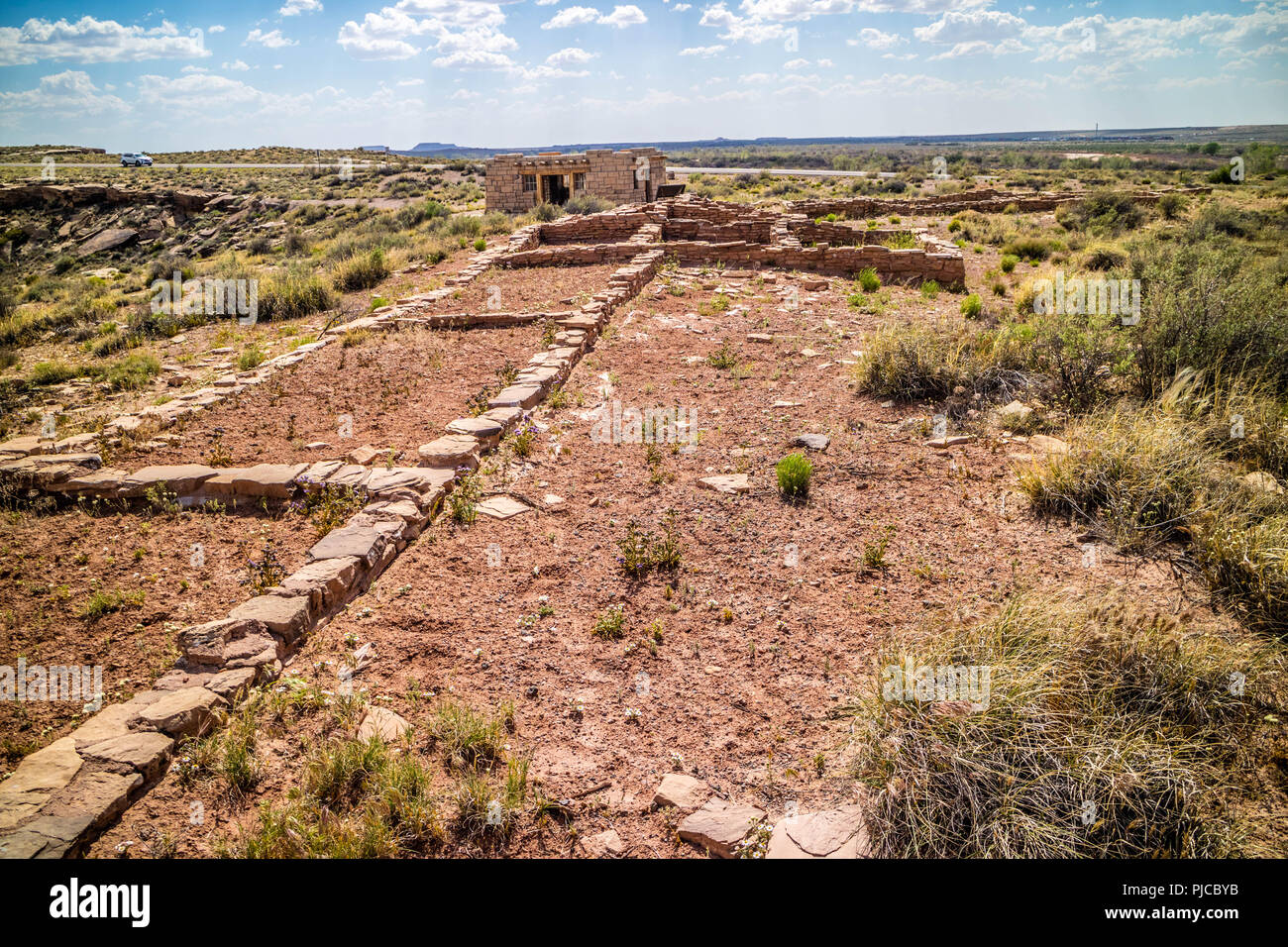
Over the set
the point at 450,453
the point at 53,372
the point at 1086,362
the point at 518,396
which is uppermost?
the point at 1086,362

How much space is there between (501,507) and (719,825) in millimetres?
3417

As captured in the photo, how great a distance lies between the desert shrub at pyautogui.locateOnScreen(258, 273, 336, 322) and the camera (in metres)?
12.7

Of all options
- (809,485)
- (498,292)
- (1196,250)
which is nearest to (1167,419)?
(809,485)

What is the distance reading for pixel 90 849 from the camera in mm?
2900

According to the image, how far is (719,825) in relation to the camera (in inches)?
117

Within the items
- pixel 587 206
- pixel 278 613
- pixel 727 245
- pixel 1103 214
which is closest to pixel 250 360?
pixel 278 613

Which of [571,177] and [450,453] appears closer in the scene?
[450,453]

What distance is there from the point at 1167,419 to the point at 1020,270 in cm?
1033

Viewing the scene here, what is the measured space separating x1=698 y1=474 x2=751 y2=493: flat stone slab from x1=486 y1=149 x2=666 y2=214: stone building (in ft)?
71.8

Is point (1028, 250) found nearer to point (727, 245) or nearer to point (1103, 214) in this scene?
point (727, 245)

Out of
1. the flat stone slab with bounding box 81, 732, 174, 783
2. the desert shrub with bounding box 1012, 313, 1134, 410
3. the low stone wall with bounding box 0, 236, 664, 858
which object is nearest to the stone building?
the low stone wall with bounding box 0, 236, 664, 858

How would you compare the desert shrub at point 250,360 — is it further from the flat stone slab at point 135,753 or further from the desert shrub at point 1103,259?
the desert shrub at point 1103,259

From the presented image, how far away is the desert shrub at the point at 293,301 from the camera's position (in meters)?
12.7
